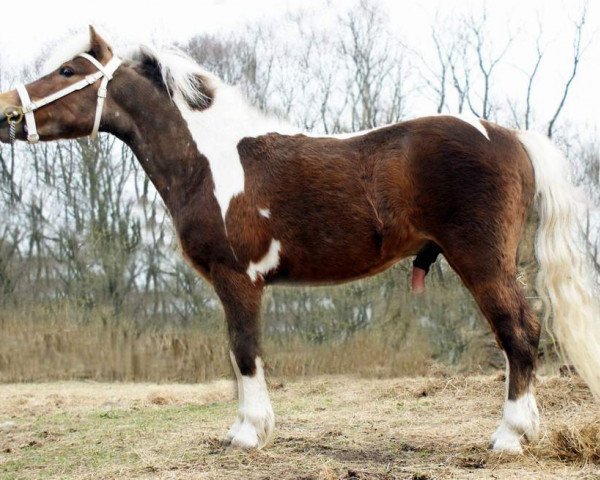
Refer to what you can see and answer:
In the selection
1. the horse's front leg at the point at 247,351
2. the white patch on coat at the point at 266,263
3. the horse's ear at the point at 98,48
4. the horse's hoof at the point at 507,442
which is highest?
the horse's ear at the point at 98,48

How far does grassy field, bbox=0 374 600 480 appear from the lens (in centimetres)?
396

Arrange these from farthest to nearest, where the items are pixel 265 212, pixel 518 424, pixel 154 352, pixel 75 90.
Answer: pixel 154 352 < pixel 75 90 < pixel 265 212 < pixel 518 424

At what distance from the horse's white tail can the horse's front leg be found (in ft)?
6.08

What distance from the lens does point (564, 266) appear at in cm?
438

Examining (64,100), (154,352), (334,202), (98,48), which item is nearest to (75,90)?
(64,100)

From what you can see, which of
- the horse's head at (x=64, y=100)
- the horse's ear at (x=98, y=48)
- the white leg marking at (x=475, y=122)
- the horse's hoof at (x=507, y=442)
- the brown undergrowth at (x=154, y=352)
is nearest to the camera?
the horse's hoof at (x=507, y=442)

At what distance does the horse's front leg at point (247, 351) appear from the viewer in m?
4.46

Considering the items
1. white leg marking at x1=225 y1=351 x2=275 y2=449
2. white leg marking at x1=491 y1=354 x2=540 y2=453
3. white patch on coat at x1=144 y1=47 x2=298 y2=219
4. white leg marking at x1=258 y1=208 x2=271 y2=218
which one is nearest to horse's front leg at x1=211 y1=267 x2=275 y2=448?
white leg marking at x1=225 y1=351 x2=275 y2=449

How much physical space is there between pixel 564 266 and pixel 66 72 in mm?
3625

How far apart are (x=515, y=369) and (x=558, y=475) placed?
0.68 m

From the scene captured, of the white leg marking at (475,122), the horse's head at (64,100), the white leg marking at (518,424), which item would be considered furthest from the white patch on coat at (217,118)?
the white leg marking at (518,424)

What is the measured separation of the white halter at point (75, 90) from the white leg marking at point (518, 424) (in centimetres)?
335

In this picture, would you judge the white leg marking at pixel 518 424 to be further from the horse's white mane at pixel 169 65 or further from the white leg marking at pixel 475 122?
the horse's white mane at pixel 169 65

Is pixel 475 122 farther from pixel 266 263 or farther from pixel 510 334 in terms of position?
pixel 266 263
